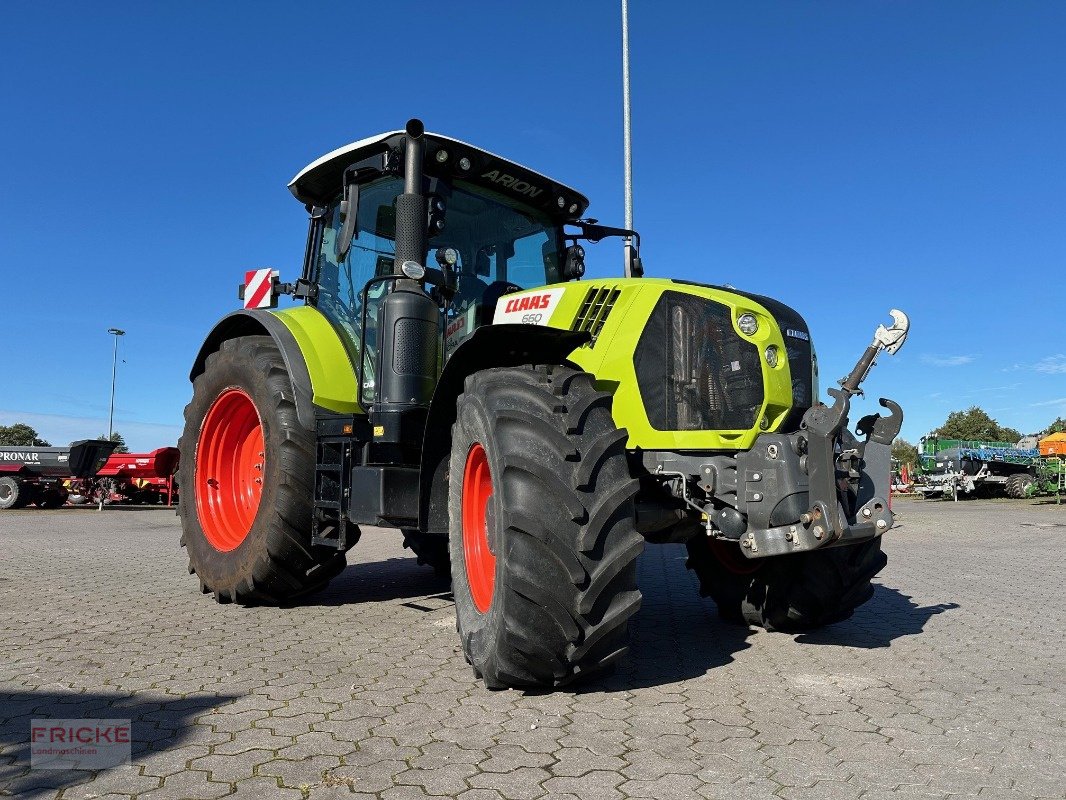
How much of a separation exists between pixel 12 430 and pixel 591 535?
74025mm

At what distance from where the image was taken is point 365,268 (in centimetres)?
568

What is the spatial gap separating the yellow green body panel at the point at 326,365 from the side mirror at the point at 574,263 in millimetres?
1700

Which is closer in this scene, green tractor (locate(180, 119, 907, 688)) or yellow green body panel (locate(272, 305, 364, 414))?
green tractor (locate(180, 119, 907, 688))

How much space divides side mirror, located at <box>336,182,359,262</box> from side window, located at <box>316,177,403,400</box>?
0.23 feet

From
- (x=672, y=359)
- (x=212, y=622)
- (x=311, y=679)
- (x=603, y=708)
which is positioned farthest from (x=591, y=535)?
(x=212, y=622)

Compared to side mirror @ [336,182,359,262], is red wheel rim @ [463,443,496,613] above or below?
below

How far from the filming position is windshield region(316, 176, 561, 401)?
534 centimetres

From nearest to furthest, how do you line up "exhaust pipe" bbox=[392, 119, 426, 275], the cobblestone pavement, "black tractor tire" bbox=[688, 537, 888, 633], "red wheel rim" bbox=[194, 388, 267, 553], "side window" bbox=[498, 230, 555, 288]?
the cobblestone pavement
"black tractor tire" bbox=[688, 537, 888, 633]
"exhaust pipe" bbox=[392, 119, 426, 275]
"side window" bbox=[498, 230, 555, 288]
"red wheel rim" bbox=[194, 388, 267, 553]

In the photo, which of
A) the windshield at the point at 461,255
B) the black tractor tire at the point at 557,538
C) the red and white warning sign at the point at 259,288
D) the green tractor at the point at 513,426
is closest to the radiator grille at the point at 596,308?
the green tractor at the point at 513,426

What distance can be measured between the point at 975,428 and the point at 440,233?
59995mm

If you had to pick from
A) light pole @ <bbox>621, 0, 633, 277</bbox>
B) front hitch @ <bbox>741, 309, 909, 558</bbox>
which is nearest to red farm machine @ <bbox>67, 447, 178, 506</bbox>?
light pole @ <bbox>621, 0, 633, 277</bbox>

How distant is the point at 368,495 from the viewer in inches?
191

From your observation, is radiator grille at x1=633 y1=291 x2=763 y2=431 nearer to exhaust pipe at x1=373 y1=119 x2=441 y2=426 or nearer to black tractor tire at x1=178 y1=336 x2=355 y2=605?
exhaust pipe at x1=373 y1=119 x2=441 y2=426

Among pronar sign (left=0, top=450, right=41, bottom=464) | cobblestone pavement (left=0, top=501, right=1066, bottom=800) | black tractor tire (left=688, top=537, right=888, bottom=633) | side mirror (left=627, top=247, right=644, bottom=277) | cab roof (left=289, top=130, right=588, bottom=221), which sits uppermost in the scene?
cab roof (left=289, top=130, right=588, bottom=221)
